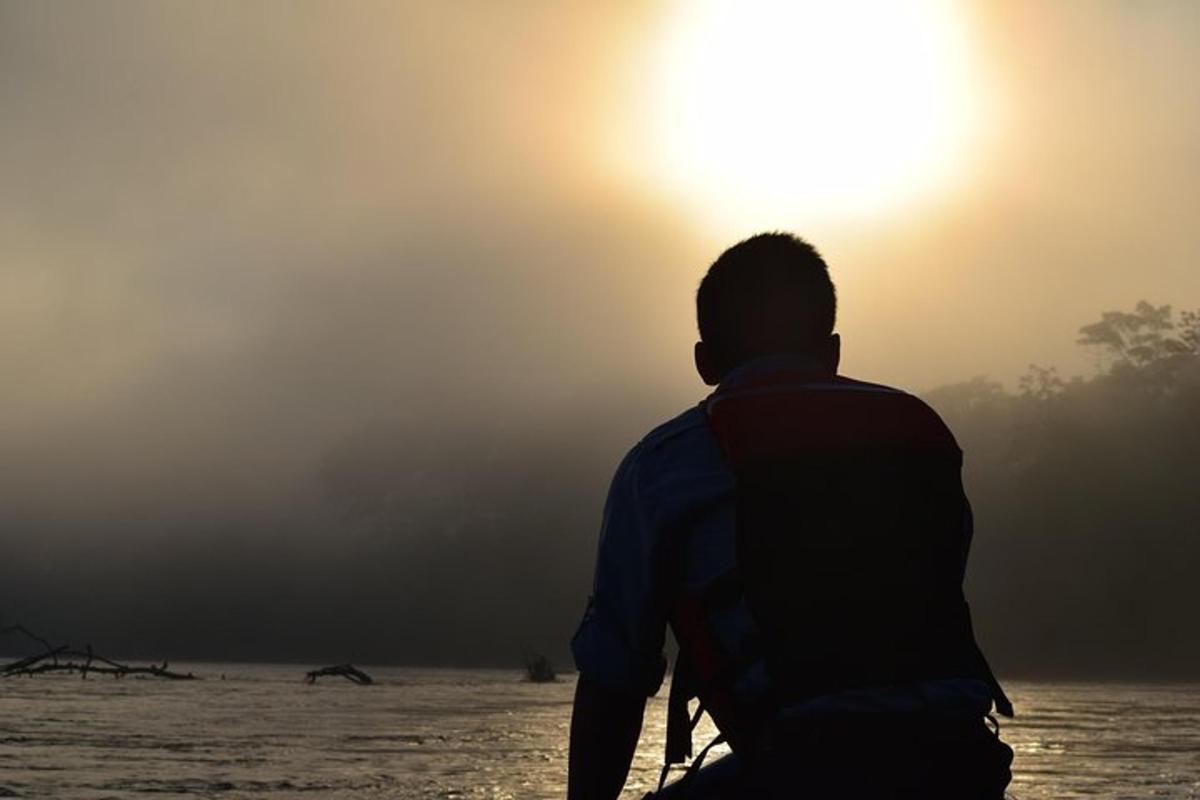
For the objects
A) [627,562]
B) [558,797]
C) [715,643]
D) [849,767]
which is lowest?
[558,797]

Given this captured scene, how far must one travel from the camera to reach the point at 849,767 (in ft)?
7.68

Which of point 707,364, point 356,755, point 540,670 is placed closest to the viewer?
point 707,364

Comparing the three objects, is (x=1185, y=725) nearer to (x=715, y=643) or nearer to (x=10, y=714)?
(x=10, y=714)

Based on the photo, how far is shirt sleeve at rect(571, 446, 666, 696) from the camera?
8.18ft

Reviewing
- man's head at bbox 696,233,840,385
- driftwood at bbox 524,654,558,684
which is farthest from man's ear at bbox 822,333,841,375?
driftwood at bbox 524,654,558,684

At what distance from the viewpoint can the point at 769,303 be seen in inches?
115

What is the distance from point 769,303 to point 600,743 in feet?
3.38

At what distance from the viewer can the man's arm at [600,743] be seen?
2555mm

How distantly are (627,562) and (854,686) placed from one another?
480 millimetres

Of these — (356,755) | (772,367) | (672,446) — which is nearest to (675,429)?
(672,446)

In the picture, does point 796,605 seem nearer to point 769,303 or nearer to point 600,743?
point 600,743

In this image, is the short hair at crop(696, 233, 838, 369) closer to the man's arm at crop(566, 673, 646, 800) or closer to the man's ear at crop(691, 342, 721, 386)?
the man's ear at crop(691, 342, 721, 386)

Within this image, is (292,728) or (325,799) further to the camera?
(292,728)

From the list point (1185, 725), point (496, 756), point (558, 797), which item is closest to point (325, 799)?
point (558, 797)
